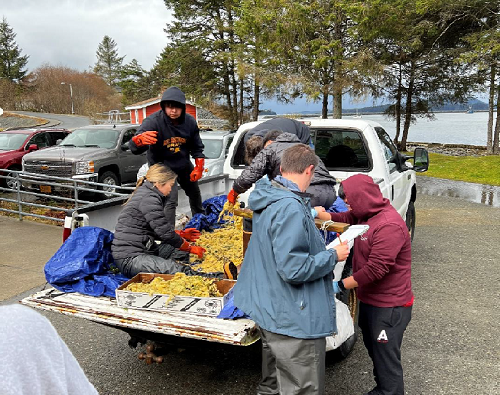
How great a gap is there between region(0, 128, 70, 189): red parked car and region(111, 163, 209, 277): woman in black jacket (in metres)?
10.4

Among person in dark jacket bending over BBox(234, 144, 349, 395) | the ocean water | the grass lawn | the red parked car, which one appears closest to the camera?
person in dark jacket bending over BBox(234, 144, 349, 395)

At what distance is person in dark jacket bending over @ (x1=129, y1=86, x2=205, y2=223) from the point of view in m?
5.71

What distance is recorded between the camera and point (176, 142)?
596 centimetres

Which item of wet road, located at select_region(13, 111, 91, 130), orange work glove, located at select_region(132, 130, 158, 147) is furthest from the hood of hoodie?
wet road, located at select_region(13, 111, 91, 130)

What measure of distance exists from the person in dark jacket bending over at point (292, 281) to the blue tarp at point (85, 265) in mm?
1531

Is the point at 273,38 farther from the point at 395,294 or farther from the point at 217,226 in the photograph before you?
the point at 395,294

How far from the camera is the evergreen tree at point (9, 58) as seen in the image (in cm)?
7806

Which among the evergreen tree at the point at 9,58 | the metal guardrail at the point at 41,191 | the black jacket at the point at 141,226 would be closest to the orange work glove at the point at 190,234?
the black jacket at the point at 141,226

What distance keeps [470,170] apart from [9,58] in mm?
80622

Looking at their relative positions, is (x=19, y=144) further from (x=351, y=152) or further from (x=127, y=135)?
(x=351, y=152)

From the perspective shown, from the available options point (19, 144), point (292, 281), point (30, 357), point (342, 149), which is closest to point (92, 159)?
point (19, 144)

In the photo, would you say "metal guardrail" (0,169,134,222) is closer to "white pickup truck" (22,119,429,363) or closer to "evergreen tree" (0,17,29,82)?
"white pickup truck" (22,119,429,363)

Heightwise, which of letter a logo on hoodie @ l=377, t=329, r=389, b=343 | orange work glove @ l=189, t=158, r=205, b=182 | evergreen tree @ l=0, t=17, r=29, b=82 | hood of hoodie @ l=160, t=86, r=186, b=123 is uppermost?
evergreen tree @ l=0, t=17, r=29, b=82

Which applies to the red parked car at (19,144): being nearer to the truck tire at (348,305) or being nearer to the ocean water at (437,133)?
the ocean water at (437,133)
